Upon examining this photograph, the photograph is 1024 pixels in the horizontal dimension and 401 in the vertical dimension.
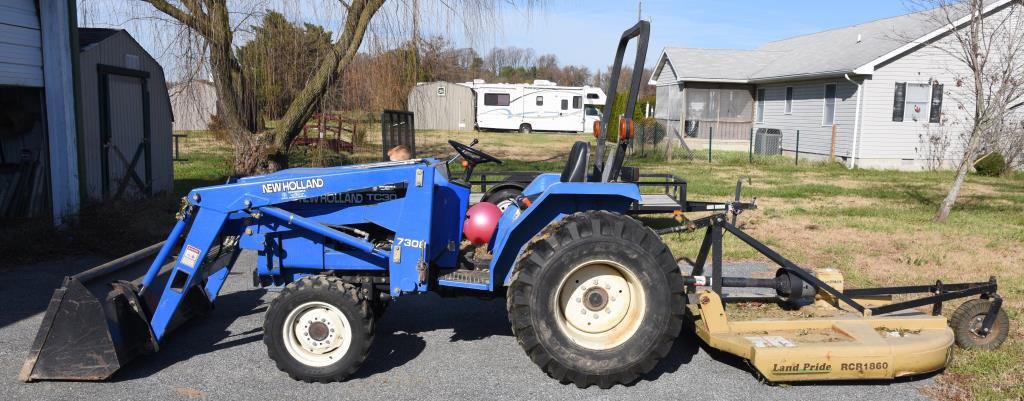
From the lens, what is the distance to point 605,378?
14.7 ft

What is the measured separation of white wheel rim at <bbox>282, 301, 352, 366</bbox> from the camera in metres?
4.58

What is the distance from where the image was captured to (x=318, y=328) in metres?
4.59

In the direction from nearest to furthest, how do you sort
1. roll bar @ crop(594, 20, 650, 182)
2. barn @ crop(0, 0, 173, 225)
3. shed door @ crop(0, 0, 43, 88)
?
roll bar @ crop(594, 20, 650, 182) → shed door @ crop(0, 0, 43, 88) → barn @ crop(0, 0, 173, 225)

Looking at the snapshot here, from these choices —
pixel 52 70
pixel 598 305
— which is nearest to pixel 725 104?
pixel 52 70

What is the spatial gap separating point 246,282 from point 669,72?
24.1 meters

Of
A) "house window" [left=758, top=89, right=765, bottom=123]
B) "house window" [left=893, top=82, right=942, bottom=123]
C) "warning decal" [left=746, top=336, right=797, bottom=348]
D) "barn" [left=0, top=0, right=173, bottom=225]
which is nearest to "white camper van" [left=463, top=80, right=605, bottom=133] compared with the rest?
"house window" [left=758, top=89, right=765, bottom=123]

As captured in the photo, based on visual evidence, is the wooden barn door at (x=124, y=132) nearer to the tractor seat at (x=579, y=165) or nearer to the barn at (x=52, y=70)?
the barn at (x=52, y=70)

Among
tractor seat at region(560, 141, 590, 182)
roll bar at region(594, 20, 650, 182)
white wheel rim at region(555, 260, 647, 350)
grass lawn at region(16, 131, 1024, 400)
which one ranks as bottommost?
grass lawn at region(16, 131, 1024, 400)

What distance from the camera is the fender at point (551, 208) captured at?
4.76 meters

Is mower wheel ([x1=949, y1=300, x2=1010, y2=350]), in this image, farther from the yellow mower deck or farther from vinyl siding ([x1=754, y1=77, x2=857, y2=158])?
vinyl siding ([x1=754, y1=77, x2=857, y2=158])

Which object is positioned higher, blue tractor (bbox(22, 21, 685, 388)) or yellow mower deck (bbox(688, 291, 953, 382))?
blue tractor (bbox(22, 21, 685, 388))

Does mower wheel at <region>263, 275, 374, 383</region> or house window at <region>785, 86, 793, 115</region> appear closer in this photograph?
mower wheel at <region>263, 275, 374, 383</region>

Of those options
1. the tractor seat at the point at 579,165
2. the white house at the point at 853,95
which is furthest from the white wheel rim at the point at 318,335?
the white house at the point at 853,95

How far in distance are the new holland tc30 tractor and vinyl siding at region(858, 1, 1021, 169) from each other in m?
16.7
